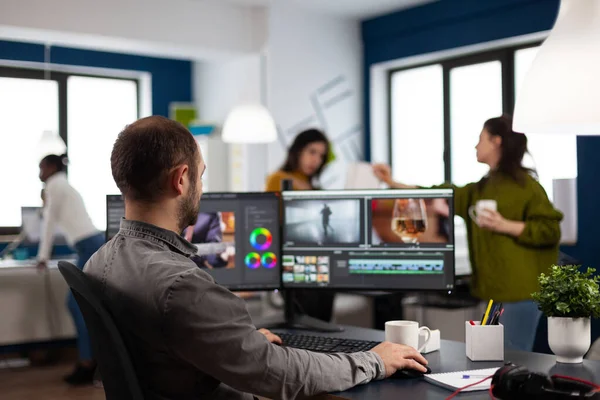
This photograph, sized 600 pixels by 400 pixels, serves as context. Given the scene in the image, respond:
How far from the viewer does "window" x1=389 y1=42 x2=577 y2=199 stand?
5.59 m

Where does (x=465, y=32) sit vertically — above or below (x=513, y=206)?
above

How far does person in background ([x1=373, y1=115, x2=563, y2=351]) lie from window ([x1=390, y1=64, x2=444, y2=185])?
375cm

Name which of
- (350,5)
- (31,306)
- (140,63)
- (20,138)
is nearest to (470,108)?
(350,5)

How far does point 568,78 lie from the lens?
1.55 metres

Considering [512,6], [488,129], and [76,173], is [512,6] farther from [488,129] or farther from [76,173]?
[76,173]

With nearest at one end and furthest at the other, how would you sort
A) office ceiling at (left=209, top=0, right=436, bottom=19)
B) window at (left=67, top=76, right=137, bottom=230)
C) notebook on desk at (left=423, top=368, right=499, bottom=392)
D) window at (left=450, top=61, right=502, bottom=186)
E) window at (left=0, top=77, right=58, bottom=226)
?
notebook on desk at (left=423, top=368, right=499, bottom=392), window at (left=450, top=61, right=502, bottom=186), office ceiling at (left=209, top=0, right=436, bottom=19), window at (left=0, top=77, right=58, bottom=226), window at (left=67, top=76, right=137, bottom=230)

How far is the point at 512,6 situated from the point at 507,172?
3.24 m

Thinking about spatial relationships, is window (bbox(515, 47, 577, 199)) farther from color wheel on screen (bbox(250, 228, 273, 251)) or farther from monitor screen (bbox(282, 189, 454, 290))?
color wheel on screen (bbox(250, 228, 273, 251))

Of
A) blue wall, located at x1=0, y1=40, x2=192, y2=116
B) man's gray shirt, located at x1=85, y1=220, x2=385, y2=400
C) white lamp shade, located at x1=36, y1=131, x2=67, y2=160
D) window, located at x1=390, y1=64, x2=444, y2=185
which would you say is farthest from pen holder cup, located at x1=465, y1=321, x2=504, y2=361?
blue wall, located at x1=0, y1=40, x2=192, y2=116

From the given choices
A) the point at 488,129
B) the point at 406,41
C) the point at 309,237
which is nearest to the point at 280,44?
the point at 406,41

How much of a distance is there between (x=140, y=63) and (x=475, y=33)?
3.33 m

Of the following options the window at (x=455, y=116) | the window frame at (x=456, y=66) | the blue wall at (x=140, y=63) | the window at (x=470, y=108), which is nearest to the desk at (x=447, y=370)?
the window at (x=455, y=116)

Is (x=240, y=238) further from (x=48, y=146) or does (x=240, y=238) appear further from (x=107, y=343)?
(x=48, y=146)

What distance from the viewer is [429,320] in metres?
5.34
